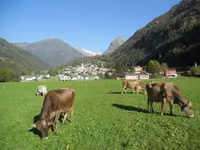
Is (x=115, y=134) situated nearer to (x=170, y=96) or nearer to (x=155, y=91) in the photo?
(x=170, y=96)

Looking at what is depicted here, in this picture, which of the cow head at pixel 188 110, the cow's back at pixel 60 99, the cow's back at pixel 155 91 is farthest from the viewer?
the cow's back at pixel 155 91

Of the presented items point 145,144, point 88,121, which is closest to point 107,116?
point 88,121

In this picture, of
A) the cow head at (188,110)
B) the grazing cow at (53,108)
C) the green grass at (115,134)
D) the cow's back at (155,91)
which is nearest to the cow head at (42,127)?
the grazing cow at (53,108)

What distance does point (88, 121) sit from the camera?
16109 mm

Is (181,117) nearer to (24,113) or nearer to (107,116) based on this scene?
(107,116)

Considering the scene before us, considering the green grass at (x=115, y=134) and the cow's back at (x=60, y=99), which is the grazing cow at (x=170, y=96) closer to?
the green grass at (x=115, y=134)

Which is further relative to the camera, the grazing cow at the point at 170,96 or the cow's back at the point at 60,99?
the grazing cow at the point at 170,96

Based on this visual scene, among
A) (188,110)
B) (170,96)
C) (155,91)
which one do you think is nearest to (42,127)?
(155,91)

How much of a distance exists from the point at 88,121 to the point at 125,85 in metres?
20.0

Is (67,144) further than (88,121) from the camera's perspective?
No

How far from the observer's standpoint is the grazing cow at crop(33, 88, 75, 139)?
12.6 metres

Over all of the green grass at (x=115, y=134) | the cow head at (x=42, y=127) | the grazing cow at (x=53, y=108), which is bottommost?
the green grass at (x=115, y=134)

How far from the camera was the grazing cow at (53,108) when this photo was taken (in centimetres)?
1265

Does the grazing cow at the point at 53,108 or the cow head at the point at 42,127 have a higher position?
the grazing cow at the point at 53,108
